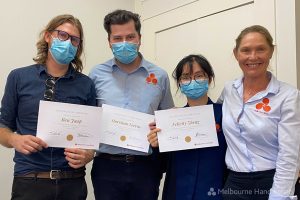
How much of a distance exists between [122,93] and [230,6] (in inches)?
49.5

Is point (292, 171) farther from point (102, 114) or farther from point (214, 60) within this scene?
point (214, 60)

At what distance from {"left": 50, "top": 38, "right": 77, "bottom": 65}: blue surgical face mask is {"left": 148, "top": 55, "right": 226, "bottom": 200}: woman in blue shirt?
0.56 metres

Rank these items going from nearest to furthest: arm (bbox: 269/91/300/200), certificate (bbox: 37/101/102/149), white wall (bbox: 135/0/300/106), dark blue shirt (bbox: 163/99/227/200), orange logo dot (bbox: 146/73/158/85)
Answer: arm (bbox: 269/91/300/200) → certificate (bbox: 37/101/102/149) → dark blue shirt (bbox: 163/99/227/200) → orange logo dot (bbox: 146/73/158/85) → white wall (bbox: 135/0/300/106)

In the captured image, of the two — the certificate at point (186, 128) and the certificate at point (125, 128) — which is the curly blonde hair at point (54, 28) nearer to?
the certificate at point (125, 128)

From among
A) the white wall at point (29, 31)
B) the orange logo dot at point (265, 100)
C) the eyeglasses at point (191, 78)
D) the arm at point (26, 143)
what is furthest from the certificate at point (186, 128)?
the white wall at point (29, 31)

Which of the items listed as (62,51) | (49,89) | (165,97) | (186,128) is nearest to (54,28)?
(62,51)

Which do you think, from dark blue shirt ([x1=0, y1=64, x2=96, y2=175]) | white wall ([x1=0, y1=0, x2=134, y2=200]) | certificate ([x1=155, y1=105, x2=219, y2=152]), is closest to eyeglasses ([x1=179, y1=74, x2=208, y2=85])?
certificate ([x1=155, y1=105, x2=219, y2=152])

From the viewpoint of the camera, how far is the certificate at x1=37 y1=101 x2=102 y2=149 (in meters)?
1.53

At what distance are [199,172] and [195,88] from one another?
427 mm

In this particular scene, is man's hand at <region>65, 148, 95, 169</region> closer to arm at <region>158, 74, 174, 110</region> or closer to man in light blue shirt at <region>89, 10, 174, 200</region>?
man in light blue shirt at <region>89, 10, 174, 200</region>

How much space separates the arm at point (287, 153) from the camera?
1.43 meters

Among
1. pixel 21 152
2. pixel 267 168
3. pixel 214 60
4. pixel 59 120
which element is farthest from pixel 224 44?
pixel 21 152

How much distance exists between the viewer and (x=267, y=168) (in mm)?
1508

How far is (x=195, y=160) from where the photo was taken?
1682 mm
